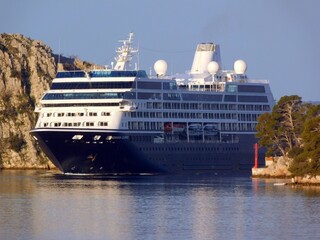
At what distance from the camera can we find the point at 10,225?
276 ft

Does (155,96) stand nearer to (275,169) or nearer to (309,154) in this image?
(275,169)

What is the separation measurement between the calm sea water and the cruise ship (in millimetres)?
13756

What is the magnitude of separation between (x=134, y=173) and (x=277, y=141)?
15258mm

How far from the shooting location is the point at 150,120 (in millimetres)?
151625

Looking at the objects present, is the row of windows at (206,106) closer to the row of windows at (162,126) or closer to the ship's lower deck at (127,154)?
the row of windows at (162,126)

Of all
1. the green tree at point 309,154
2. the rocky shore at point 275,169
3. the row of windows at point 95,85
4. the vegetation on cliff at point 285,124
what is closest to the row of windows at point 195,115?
the row of windows at point 95,85

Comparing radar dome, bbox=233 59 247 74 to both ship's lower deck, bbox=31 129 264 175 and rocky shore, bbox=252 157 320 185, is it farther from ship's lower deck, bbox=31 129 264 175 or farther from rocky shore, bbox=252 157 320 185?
rocky shore, bbox=252 157 320 185

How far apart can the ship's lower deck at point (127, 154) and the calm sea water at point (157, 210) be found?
41.6 ft

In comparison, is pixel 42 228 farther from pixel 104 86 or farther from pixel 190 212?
pixel 104 86

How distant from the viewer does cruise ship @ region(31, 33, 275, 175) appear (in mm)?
144875

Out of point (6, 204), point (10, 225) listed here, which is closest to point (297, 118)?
point (6, 204)

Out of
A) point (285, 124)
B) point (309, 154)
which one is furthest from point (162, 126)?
point (309, 154)

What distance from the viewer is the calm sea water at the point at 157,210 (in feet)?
266

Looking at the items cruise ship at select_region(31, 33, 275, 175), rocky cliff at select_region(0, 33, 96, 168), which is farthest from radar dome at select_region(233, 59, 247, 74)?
rocky cliff at select_region(0, 33, 96, 168)
